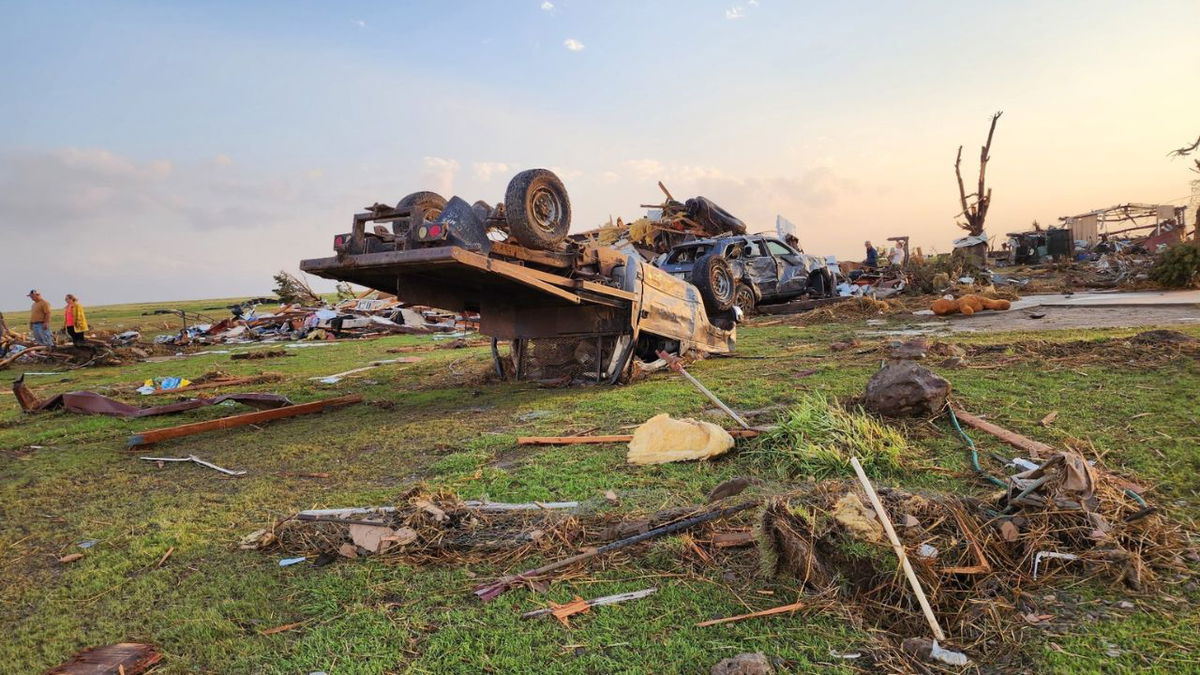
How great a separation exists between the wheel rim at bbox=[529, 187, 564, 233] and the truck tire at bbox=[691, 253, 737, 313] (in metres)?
4.52

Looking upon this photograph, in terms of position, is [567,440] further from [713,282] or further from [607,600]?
[713,282]

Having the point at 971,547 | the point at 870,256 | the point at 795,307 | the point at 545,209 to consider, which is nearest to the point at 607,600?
the point at 971,547

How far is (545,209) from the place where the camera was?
5938 mm

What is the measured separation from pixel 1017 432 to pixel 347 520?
13.2 ft

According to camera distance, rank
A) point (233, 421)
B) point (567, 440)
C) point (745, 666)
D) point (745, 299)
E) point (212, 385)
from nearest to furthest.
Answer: point (745, 666) → point (567, 440) → point (233, 421) → point (212, 385) → point (745, 299)

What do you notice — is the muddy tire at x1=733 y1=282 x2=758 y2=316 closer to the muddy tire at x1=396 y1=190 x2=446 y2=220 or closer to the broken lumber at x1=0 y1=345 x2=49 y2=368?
the muddy tire at x1=396 y1=190 x2=446 y2=220

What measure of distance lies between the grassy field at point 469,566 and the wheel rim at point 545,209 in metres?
1.79

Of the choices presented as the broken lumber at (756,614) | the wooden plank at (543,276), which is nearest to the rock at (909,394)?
the broken lumber at (756,614)

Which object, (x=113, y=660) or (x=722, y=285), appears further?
(x=722, y=285)

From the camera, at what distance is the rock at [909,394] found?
423 cm

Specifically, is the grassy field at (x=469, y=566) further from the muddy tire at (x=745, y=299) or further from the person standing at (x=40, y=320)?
the person standing at (x=40, y=320)

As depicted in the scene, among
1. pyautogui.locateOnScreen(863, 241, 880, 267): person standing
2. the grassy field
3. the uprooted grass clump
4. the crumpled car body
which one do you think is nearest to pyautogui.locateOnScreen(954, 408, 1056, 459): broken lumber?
the grassy field

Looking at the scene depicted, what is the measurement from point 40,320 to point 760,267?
18557mm

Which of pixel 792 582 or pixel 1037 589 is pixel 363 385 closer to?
pixel 792 582
